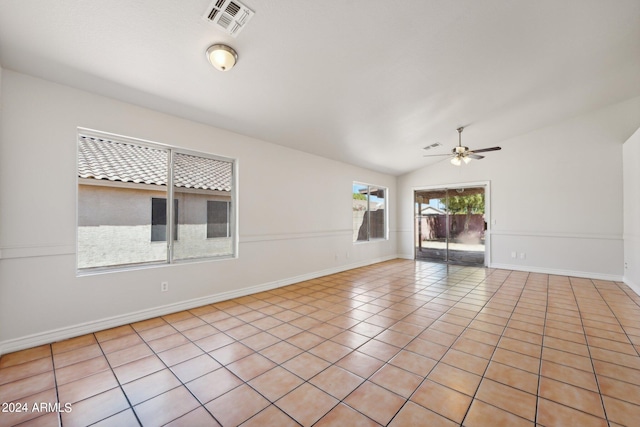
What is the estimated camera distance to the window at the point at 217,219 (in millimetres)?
3957

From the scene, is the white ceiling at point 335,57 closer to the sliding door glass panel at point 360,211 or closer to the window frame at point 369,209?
the sliding door glass panel at point 360,211

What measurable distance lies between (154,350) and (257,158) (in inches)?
117

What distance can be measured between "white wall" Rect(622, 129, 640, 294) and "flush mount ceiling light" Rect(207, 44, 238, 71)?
622cm

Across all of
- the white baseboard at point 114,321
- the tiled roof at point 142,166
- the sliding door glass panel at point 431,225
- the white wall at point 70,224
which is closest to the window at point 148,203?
the tiled roof at point 142,166

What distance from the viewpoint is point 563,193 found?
567 centimetres

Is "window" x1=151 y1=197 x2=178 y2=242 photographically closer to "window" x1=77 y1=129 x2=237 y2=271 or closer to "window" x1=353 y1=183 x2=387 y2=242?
"window" x1=77 y1=129 x2=237 y2=271

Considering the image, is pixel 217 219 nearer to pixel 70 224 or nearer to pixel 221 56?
pixel 70 224

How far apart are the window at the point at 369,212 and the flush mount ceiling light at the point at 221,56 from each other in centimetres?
467

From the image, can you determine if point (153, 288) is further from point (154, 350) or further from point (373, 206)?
point (373, 206)

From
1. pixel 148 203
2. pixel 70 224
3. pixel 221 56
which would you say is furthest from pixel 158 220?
pixel 221 56

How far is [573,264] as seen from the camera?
5.60 metres

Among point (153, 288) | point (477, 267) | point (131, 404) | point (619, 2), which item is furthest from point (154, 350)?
point (477, 267)

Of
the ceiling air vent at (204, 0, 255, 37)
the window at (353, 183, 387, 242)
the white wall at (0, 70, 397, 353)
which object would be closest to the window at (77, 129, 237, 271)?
the white wall at (0, 70, 397, 353)

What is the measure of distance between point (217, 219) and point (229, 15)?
8.91 feet
